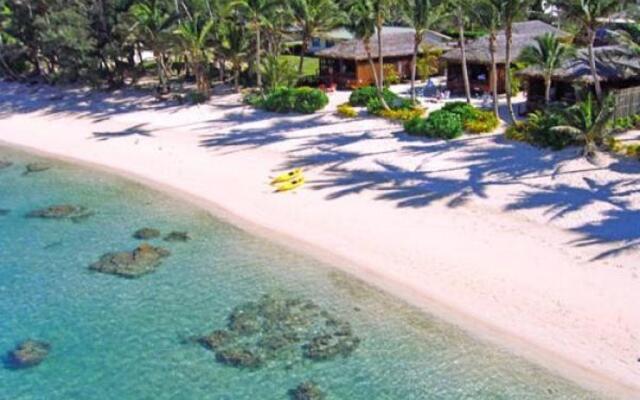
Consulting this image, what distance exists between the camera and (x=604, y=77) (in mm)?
35906

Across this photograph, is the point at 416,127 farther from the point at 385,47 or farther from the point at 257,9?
the point at 385,47

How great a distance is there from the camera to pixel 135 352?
69.1ft

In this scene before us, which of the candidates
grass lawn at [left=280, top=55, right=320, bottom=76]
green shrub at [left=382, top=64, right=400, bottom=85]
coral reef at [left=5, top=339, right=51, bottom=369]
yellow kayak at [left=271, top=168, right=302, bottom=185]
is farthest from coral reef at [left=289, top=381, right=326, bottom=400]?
grass lawn at [left=280, top=55, right=320, bottom=76]

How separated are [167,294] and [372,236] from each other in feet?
26.6

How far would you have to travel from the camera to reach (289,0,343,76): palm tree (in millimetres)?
48500

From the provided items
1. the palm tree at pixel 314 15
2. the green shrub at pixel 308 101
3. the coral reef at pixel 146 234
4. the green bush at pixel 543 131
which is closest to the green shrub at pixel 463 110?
the green bush at pixel 543 131

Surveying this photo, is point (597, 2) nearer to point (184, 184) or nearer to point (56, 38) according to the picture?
point (184, 184)

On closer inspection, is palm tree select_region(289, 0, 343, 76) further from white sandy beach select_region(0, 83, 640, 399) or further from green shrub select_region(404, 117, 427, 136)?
green shrub select_region(404, 117, 427, 136)

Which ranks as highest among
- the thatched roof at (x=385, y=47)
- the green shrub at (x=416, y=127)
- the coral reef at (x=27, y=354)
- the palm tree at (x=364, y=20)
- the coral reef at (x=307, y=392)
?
the palm tree at (x=364, y=20)

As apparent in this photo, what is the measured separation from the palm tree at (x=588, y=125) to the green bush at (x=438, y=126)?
20.4ft

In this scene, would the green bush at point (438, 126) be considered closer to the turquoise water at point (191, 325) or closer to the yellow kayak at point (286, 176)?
the yellow kayak at point (286, 176)

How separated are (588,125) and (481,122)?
7.15m

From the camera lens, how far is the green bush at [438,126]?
36312 millimetres

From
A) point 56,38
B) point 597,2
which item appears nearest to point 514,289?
point 597,2
